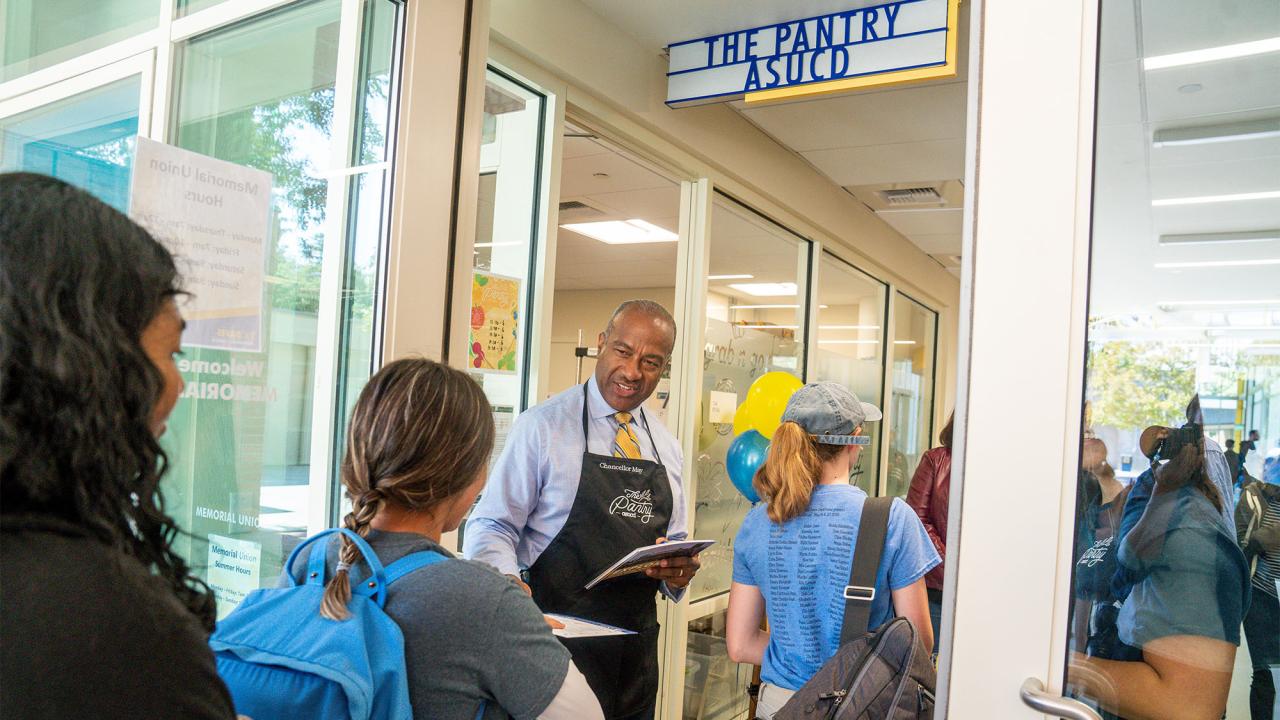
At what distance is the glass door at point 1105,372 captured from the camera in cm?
108

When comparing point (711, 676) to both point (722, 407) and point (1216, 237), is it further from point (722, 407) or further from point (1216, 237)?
point (1216, 237)

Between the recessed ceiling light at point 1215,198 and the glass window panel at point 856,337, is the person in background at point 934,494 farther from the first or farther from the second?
the recessed ceiling light at point 1215,198

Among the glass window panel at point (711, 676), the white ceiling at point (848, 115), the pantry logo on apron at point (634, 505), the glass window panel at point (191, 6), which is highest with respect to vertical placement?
the white ceiling at point (848, 115)

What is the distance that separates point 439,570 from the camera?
Result: 43.3 inches

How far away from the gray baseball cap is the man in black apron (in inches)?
19.4

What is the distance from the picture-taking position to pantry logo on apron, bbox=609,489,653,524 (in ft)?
7.90

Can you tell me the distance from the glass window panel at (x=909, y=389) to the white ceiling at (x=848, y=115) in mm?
1963

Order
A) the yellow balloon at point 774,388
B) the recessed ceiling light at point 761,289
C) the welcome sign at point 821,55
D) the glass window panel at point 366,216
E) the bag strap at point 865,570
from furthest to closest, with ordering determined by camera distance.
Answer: the recessed ceiling light at point 761,289, the yellow balloon at point 774,388, the welcome sign at point 821,55, the bag strap at point 865,570, the glass window panel at point 366,216

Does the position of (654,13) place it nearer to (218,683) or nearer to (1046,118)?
(1046,118)

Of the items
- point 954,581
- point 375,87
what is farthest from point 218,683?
point 375,87

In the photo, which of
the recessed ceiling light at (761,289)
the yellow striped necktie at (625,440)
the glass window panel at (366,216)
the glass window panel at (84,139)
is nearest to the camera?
the glass window panel at (84,139)

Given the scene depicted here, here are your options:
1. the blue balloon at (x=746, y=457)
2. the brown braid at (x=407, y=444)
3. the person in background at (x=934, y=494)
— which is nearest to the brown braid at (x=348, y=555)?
the brown braid at (x=407, y=444)

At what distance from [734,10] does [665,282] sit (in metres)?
7.75

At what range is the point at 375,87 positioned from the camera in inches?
72.2
